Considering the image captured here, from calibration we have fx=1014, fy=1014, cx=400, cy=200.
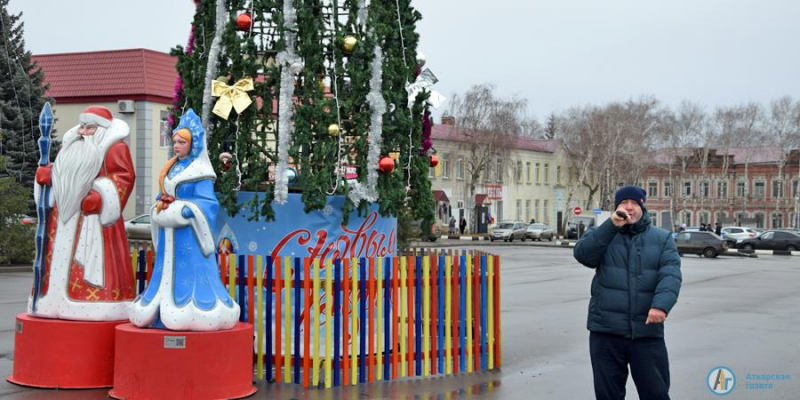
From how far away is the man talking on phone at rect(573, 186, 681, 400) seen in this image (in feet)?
21.7

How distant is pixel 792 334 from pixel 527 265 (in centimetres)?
1874

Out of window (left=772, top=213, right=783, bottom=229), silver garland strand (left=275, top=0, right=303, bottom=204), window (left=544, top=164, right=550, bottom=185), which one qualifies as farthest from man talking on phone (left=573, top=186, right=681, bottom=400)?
window (left=772, top=213, right=783, bottom=229)

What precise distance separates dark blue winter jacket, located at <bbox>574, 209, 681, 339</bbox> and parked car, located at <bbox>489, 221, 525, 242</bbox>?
56.0 m

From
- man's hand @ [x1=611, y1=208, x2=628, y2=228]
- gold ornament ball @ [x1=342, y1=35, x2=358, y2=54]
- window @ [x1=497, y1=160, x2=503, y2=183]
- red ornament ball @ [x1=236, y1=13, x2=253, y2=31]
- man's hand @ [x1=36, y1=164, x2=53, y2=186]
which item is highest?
window @ [x1=497, y1=160, x2=503, y2=183]

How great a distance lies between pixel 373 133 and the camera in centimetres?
982

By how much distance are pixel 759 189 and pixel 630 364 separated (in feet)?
309

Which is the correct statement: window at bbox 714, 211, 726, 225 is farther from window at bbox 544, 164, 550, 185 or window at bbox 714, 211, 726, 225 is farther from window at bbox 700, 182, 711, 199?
window at bbox 544, 164, 550, 185

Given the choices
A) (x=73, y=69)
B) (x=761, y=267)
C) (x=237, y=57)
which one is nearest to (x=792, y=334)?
(x=237, y=57)

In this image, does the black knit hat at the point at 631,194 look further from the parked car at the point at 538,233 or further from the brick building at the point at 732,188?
the brick building at the point at 732,188

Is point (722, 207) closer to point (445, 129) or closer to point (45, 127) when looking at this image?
point (445, 129)

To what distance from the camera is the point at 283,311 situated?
9.70 meters

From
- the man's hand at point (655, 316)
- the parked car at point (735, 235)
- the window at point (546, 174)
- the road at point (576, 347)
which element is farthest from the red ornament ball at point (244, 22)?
the window at point (546, 174)

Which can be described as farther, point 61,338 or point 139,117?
point 139,117

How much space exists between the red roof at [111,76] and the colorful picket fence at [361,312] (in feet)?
106
